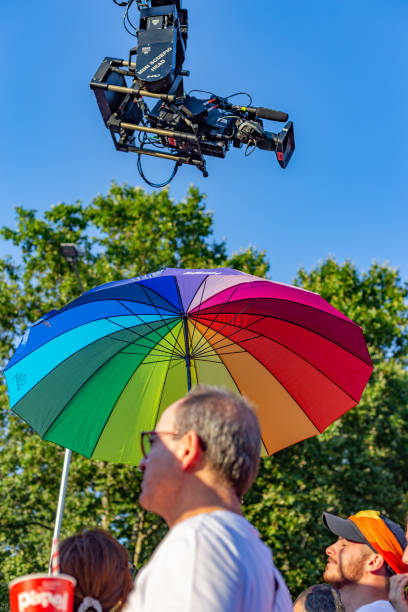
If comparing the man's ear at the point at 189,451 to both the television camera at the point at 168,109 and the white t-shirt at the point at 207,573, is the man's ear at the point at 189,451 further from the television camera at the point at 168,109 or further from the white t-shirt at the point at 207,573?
the television camera at the point at 168,109

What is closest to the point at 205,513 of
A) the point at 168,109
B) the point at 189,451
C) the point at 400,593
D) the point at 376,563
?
the point at 189,451

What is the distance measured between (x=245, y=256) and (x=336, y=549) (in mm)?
17436

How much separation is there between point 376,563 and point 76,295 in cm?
1491

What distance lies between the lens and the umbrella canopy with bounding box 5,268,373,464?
4.16 meters

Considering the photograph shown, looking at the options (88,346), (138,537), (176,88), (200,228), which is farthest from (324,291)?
(88,346)

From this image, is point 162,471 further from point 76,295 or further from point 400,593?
point 76,295

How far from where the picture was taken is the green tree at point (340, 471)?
13.9 meters

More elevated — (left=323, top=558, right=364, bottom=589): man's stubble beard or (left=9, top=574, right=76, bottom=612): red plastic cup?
(left=323, top=558, right=364, bottom=589): man's stubble beard

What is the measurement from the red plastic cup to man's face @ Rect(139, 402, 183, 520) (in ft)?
0.98

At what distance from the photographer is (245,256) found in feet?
68.5

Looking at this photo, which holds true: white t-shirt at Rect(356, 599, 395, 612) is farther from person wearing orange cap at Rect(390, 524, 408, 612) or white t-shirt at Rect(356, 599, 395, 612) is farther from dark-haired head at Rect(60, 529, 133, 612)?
dark-haired head at Rect(60, 529, 133, 612)

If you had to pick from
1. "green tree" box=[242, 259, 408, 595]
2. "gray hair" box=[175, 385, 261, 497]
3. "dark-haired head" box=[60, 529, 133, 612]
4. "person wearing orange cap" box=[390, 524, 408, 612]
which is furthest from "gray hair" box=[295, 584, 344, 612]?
"green tree" box=[242, 259, 408, 595]

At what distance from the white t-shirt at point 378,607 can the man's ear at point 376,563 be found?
22 cm

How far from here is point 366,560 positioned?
3.52 m
